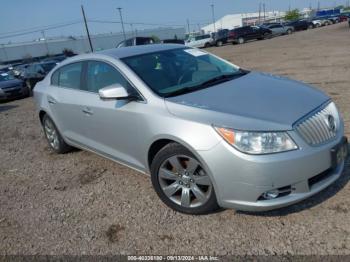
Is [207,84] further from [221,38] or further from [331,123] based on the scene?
[221,38]

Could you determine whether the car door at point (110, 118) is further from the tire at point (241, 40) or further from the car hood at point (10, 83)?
the tire at point (241, 40)

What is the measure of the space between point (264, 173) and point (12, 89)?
13.9 m

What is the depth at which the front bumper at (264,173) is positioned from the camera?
8.81ft

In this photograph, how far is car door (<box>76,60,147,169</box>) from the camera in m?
3.55

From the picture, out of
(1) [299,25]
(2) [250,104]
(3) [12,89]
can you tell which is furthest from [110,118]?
(1) [299,25]

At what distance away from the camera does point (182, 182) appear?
326 centimetres

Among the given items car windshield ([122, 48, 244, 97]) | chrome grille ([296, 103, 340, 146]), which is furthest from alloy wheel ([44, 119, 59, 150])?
chrome grille ([296, 103, 340, 146])

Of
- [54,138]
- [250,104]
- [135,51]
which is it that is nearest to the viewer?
[250,104]

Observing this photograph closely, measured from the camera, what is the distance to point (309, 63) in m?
12.5

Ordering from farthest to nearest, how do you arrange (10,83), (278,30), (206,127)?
(278,30), (10,83), (206,127)

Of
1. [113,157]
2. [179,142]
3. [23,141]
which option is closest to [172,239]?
[179,142]

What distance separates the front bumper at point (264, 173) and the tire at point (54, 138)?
10.2ft

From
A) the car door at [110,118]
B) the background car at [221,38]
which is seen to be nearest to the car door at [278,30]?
the background car at [221,38]

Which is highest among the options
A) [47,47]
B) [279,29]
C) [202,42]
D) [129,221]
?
[129,221]
